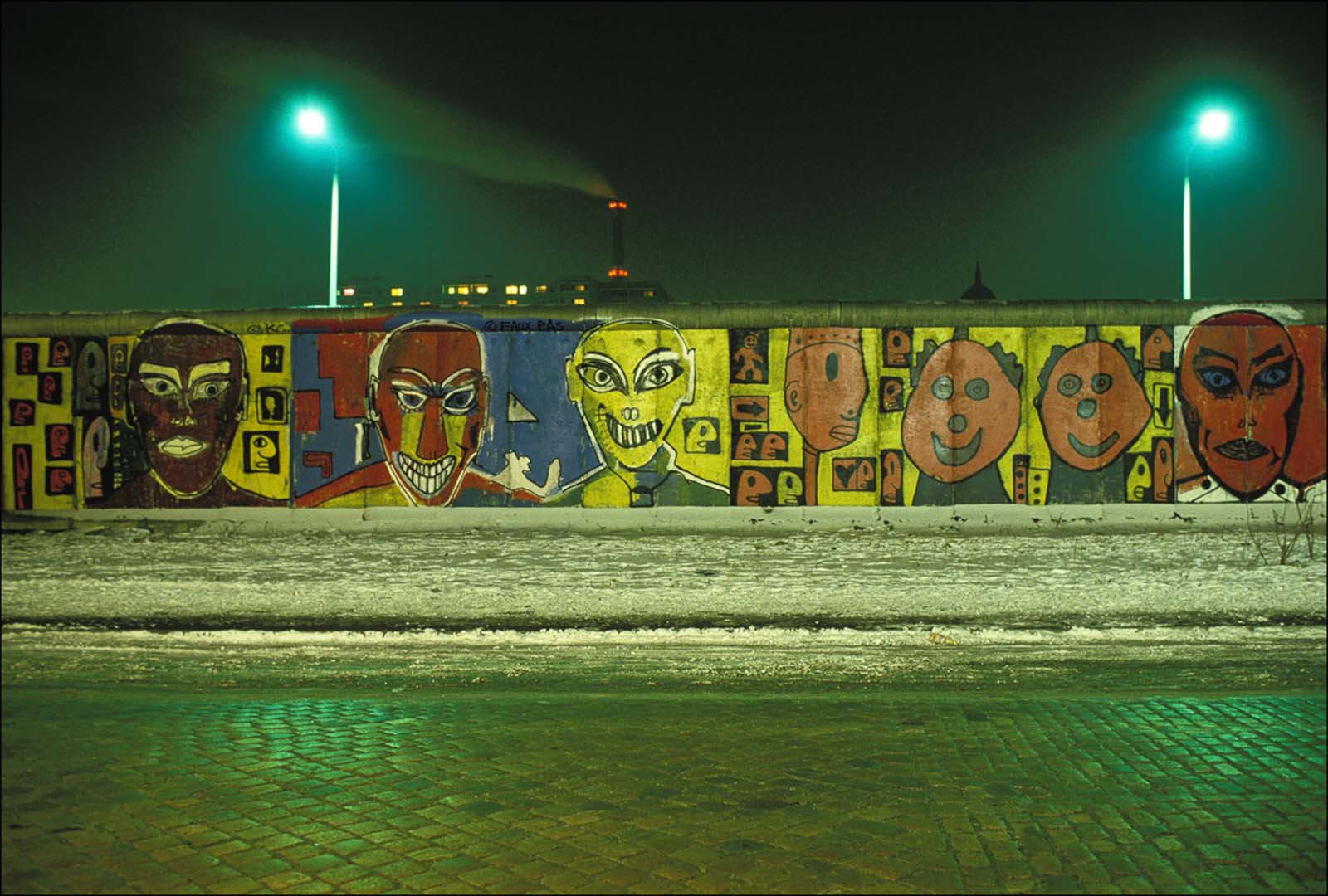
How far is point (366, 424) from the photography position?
18.0 meters

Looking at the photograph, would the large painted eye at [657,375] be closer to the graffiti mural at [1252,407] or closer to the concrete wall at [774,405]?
the concrete wall at [774,405]

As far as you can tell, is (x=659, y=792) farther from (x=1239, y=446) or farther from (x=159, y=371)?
(x=159, y=371)

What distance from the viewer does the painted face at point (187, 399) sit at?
59.8ft

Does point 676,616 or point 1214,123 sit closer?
point 676,616

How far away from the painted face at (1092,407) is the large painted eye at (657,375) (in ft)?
19.7

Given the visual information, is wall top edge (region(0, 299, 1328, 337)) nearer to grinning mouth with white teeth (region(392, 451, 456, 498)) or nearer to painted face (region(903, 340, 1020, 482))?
painted face (region(903, 340, 1020, 482))

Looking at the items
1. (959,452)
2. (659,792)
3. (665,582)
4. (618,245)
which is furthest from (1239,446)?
(618,245)

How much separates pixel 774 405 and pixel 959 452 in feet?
10.2

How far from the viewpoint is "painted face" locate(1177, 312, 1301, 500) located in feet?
57.8

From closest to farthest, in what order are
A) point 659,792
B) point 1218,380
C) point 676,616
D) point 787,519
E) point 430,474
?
point 659,792, point 676,616, point 787,519, point 1218,380, point 430,474

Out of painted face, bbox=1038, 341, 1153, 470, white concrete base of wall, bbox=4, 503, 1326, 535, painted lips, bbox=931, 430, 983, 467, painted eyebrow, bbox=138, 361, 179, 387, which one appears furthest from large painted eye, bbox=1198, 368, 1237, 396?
painted eyebrow, bbox=138, 361, 179, 387

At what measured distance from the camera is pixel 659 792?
5156mm

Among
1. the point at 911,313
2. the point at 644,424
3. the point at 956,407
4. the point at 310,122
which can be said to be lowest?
the point at 644,424

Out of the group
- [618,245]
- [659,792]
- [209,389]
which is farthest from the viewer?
[618,245]
